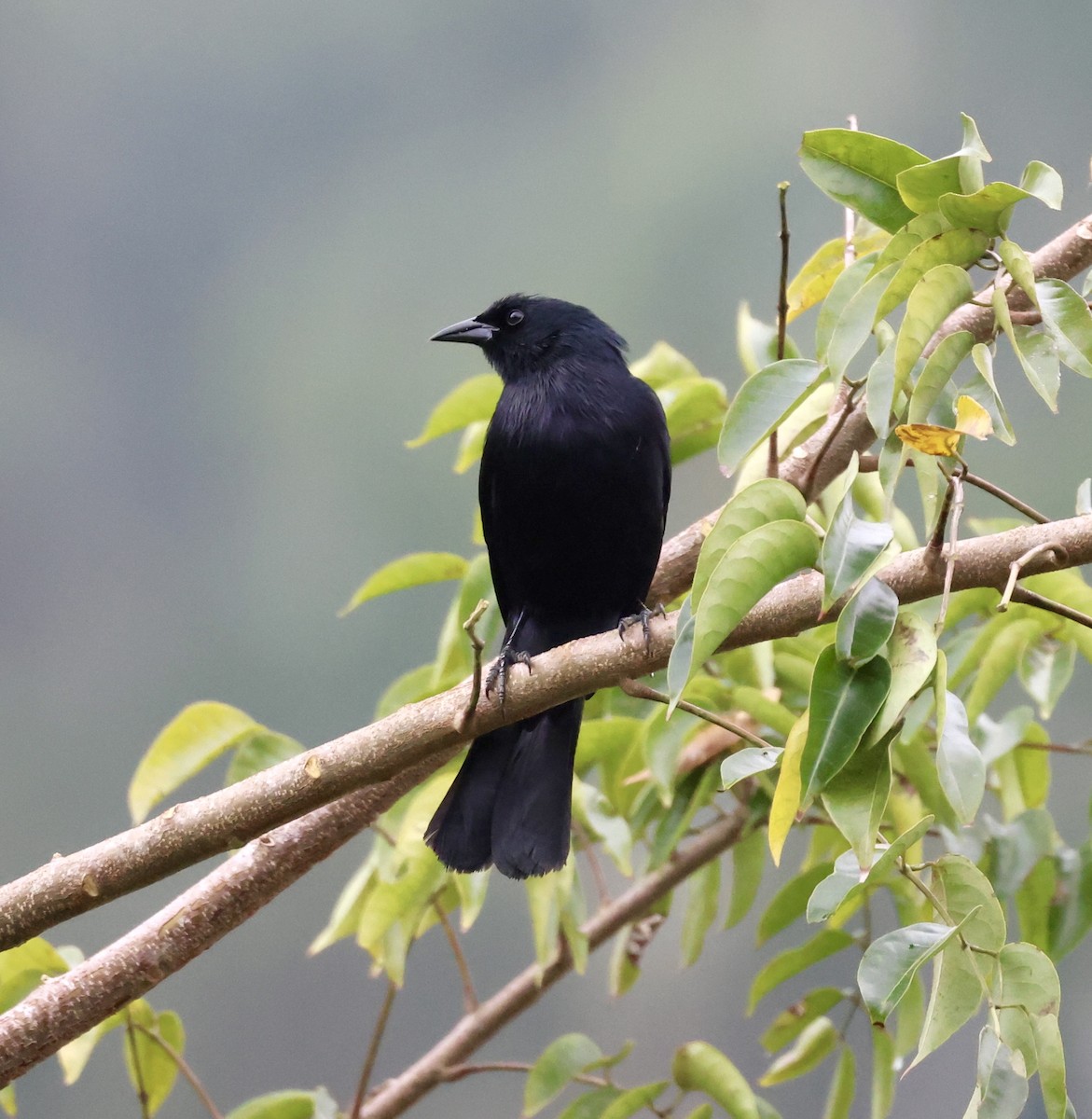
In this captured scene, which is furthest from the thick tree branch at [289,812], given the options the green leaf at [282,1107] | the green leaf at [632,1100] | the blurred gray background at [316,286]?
the blurred gray background at [316,286]

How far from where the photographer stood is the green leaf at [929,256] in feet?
2.91

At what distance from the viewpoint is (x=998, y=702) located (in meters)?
3.73

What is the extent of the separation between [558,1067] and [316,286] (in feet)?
10.3

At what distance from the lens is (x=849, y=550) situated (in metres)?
0.83

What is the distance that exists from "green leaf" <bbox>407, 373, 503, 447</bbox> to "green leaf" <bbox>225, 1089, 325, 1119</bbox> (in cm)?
84

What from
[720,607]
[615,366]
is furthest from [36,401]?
[720,607]

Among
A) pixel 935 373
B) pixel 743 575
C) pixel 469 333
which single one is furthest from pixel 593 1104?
pixel 469 333

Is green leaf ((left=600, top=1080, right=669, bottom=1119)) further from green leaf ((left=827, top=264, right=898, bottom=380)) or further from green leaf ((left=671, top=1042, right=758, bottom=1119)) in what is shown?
green leaf ((left=827, top=264, right=898, bottom=380))

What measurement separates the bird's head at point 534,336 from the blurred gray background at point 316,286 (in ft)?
5.02

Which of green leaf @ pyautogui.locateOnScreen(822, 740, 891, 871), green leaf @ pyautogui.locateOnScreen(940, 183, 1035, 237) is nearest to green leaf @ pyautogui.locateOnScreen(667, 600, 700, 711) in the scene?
green leaf @ pyautogui.locateOnScreen(822, 740, 891, 871)

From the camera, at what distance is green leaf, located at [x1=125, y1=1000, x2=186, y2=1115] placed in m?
1.49

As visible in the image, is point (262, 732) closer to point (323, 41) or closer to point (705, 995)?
point (705, 995)

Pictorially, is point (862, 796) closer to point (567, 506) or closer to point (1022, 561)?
point (1022, 561)

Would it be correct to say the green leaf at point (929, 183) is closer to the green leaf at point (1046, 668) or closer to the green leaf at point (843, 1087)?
the green leaf at point (1046, 668)
